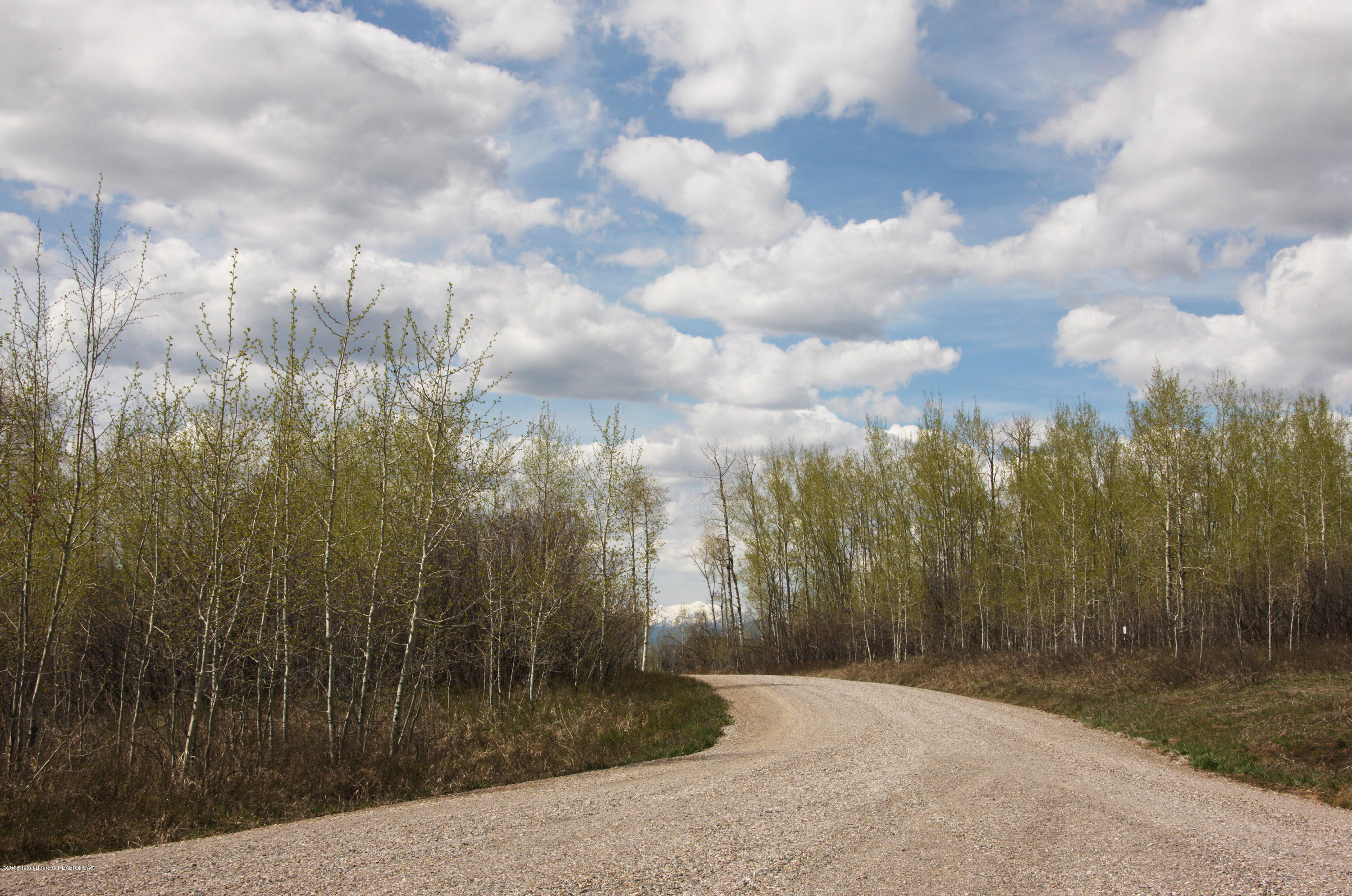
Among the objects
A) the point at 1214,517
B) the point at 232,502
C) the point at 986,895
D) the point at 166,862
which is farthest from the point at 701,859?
the point at 1214,517

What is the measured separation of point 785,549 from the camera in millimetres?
40344

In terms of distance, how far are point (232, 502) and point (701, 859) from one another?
25.0 ft

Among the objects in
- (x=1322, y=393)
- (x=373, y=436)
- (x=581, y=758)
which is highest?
(x=1322, y=393)

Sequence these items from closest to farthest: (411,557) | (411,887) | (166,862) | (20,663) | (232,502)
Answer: (411,887) → (166,862) → (20,663) → (232,502) → (411,557)

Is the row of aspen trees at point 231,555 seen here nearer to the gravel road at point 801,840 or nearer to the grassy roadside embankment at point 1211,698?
the gravel road at point 801,840

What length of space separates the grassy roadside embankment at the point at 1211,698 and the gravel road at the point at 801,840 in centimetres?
96

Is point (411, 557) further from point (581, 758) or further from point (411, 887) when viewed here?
point (411, 887)

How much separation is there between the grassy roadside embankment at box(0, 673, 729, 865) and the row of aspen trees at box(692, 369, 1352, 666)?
1772 centimetres

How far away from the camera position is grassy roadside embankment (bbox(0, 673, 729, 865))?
7.04 metres

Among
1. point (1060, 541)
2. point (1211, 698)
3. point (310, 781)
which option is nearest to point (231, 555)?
point (310, 781)

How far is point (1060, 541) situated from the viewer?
28797mm

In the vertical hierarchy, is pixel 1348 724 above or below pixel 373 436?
below

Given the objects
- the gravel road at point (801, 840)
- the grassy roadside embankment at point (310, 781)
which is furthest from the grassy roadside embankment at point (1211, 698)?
the grassy roadside embankment at point (310, 781)

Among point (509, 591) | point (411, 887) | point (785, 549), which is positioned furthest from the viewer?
point (785, 549)
